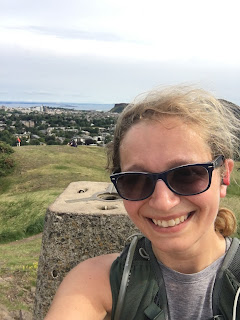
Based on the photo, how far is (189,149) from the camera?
1.88 metres

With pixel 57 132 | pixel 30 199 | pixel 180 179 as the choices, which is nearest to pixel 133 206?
pixel 180 179

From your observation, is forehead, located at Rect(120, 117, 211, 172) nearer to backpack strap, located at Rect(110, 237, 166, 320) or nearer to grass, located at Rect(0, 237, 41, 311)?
backpack strap, located at Rect(110, 237, 166, 320)

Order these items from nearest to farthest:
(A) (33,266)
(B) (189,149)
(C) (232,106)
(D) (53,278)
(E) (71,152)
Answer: (B) (189,149)
(C) (232,106)
(D) (53,278)
(A) (33,266)
(E) (71,152)

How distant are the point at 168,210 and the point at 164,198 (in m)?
0.06

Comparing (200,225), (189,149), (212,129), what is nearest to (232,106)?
(212,129)

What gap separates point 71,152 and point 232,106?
2462cm

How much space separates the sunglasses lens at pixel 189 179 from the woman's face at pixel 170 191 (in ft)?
0.10

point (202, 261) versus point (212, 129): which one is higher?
point (212, 129)

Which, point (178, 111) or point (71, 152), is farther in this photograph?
point (71, 152)

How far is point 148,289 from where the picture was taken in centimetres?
190

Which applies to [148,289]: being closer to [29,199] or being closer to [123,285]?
[123,285]

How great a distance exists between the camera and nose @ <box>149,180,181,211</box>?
1873 mm

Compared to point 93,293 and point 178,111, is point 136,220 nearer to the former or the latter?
point 93,293

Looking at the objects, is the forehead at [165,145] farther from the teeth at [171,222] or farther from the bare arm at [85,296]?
the bare arm at [85,296]
